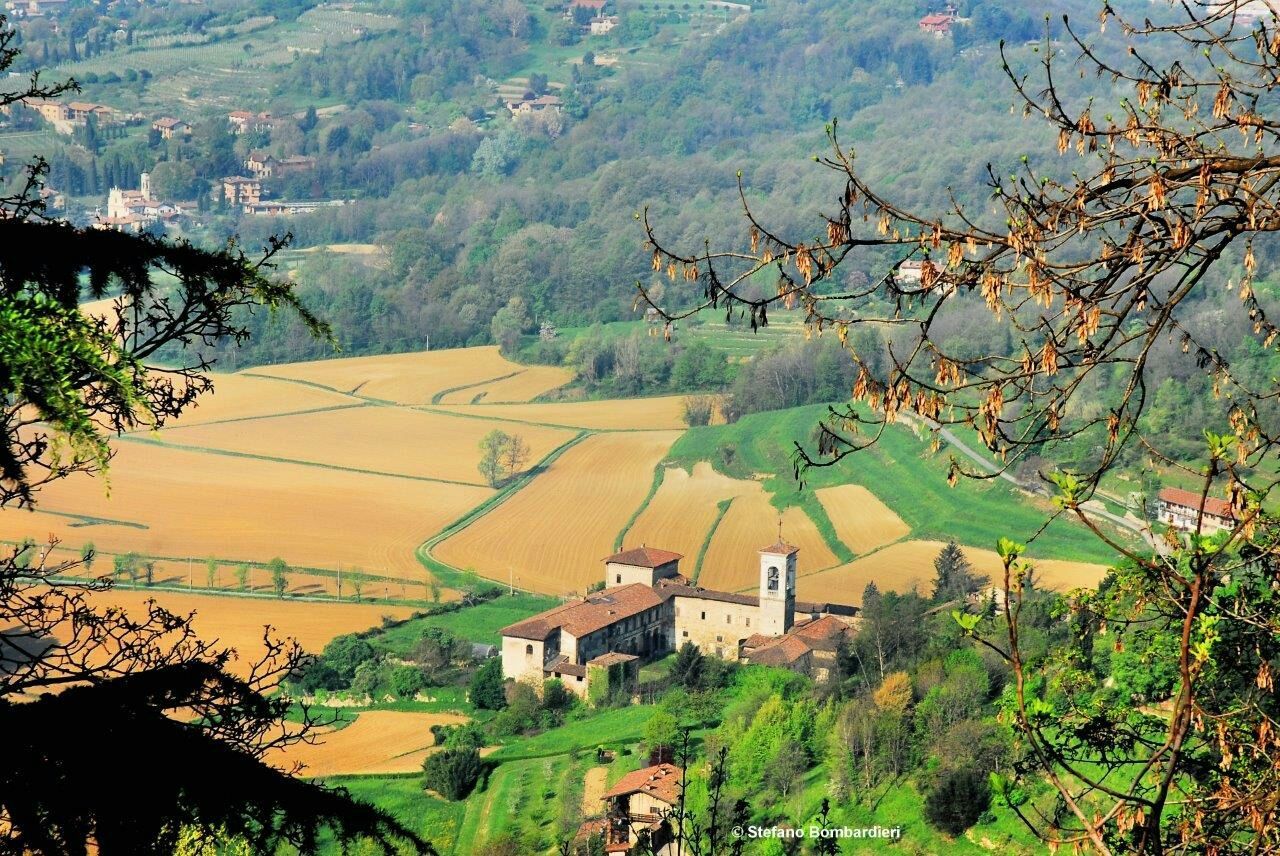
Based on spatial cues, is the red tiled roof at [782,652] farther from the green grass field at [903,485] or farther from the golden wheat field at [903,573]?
the green grass field at [903,485]

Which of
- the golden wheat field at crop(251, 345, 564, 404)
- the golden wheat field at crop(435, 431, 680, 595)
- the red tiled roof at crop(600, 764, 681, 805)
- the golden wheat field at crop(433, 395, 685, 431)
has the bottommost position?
the golden wheat field at crop(435, 431, 680, 595)

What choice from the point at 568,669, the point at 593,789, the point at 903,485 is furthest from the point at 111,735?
the point at 903,485

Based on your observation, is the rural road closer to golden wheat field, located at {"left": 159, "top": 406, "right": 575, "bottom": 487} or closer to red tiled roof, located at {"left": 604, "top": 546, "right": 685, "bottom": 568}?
red tiled roof, located at {"left": 604, "top": 546, "right": 685, "bottom": 568}

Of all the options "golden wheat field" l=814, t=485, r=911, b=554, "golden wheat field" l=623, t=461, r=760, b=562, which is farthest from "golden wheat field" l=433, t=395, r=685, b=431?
"golden wheat field" l=814, t=485, r=911, b=554

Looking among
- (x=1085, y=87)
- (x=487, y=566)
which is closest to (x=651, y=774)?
(x=487, y=566)

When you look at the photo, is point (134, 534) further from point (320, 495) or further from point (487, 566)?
point (487, 566)

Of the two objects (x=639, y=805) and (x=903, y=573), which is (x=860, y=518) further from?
(x=639, y=805)

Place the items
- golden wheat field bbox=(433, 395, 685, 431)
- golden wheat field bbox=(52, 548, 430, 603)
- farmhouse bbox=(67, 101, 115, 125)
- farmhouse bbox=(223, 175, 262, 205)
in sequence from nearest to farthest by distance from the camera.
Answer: golden wheat field bbox=(52, 548, 430, 603), golden wheat field bbox=(433, 395, 685, 431), farmhouse bbox=(223, 175, 262, 205), farmhouse bbox=(67, 101, 115, 125)

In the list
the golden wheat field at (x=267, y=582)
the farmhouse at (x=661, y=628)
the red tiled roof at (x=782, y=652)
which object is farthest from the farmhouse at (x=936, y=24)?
the red tiled roof at (x=782, y=652)
